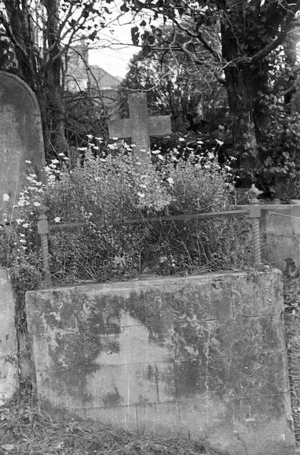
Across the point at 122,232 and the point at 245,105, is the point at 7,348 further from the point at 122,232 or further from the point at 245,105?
the point at 245,105

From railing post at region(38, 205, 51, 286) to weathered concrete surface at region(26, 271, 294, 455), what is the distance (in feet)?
0.69

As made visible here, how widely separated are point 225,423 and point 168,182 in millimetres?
2017

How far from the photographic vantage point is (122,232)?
409 centimetres

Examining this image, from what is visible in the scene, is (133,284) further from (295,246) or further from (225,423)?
(295,246)

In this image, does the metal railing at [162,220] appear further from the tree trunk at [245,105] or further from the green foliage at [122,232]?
the tree trunk at [245,105]

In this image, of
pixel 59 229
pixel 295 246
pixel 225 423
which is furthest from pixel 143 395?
pixel 295 246

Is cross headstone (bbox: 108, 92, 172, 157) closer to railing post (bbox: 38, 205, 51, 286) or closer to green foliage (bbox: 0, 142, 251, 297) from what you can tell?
green foliage (bbox: 0, 142, 251, 297)

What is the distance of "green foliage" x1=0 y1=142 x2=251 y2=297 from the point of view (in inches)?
157

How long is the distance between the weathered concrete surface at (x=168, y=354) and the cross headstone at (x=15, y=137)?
1590 mm

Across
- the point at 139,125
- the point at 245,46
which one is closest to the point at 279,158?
the point at 245,46

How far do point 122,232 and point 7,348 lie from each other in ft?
4.60

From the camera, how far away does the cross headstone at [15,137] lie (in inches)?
192

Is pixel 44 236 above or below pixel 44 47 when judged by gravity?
below

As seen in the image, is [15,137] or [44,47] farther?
[44,47]
